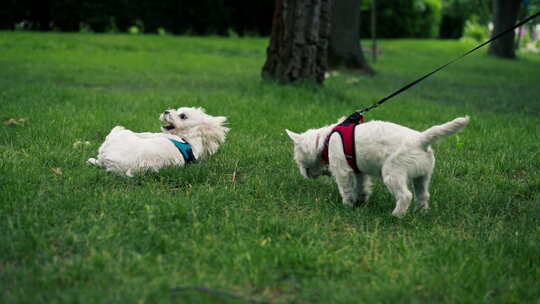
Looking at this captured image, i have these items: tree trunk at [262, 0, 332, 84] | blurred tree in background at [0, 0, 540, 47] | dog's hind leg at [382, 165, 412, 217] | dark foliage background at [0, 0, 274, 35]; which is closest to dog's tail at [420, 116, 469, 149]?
dog's hind leg at [382, 165, 412, 217]

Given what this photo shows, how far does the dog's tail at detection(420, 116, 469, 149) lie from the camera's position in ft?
11.9

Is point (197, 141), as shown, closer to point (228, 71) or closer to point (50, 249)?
point (50, 249)

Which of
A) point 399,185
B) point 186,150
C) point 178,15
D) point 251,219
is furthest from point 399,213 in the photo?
point 178,15

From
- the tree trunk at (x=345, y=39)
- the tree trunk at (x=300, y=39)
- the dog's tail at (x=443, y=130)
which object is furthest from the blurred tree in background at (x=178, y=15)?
the dog's tail at (x=443, y=130)

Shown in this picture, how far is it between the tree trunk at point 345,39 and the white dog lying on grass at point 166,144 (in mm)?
9605

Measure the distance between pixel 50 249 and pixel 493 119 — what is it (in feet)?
23.6

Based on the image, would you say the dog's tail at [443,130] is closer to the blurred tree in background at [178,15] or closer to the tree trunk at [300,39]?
the tree trunk at [300,39]

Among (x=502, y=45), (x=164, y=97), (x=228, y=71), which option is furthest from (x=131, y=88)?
(x=502, y=45)

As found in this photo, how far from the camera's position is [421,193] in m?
4.22

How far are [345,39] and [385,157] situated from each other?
11.0m

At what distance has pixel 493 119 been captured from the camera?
8352 mm

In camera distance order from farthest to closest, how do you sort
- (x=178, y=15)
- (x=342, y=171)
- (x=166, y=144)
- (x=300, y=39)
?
(x=178, y=15), (x=300, y=39), (x=166, y=144), (x=342, y=171)

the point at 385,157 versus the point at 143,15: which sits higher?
the point at 143,15

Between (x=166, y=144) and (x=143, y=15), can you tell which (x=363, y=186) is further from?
(x=143, y=15)
